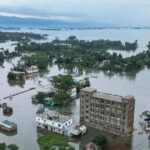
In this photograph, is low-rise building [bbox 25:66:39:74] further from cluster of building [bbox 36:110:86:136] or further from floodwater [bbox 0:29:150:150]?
cluster of building [bbox 36:110:86:136]

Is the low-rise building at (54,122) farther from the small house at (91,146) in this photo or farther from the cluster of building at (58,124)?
the small house at (91,146)

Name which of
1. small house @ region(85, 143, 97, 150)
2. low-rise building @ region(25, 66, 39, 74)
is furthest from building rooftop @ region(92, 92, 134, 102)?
low-rise building @ region(25, 66, 39, 74)

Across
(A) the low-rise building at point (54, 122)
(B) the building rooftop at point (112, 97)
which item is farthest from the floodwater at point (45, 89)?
(B) the building rooftop at point (112, 97)

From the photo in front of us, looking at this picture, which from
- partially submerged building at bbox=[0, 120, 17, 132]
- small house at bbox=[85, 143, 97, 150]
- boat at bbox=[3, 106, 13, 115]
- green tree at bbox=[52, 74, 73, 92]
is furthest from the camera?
green tree at bbox=[52, 74, 73, 92]

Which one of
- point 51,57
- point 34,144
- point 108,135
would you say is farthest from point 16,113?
point 51,57

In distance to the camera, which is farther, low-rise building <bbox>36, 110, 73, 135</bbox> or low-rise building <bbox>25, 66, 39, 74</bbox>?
low-rise building <bbox>25, 66, 39, 74</bbox>

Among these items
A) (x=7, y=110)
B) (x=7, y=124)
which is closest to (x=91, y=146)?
(x=7, y=124)

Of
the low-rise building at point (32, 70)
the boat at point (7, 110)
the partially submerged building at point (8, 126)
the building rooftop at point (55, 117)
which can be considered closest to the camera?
the building rooftop at point (55, 117)
